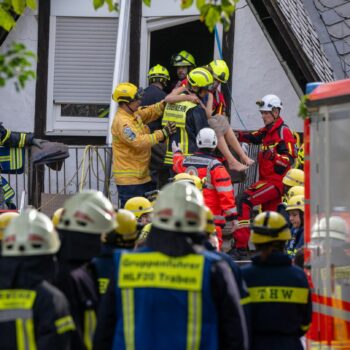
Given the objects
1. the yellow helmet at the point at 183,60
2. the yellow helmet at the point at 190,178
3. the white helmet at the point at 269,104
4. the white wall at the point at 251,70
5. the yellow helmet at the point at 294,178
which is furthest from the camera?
the white wall at the point at 251,70

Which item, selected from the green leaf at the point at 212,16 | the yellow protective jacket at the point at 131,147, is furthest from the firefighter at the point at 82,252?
the yellow protective jacket at the point at 131,147

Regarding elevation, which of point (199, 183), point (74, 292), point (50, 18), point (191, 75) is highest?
point (50, 18)

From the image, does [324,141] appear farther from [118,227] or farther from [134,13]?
[134,13]

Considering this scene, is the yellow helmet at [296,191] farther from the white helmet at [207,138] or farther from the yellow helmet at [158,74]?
the yellow helmet at [158,74]

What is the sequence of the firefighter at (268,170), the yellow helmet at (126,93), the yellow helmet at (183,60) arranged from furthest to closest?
1. the yellow helmet at (183,60)
2. the yellow helmet at (126,93)
3. the firefighter at (268,170)

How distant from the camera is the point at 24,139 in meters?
16.0

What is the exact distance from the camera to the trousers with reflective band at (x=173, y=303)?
24.2 ft

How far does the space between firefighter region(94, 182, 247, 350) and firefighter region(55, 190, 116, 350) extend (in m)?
0.48

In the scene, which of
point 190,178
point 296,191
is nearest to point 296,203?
point 296,191

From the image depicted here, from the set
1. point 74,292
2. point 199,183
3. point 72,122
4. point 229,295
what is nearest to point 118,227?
point 74,292

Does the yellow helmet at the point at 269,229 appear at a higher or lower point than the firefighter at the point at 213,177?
lower

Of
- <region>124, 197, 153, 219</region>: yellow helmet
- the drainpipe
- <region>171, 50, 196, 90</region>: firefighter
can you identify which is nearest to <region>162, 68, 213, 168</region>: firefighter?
<region>171, 50, 196, 90</region>: firefighter

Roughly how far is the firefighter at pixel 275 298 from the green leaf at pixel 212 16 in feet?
4.78

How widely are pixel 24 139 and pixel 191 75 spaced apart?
7.53 ft
